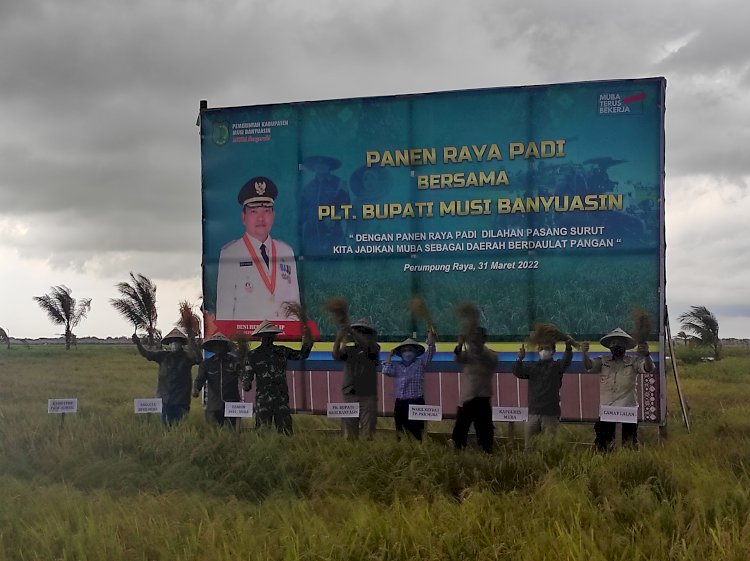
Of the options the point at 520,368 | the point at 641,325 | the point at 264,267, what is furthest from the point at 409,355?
the point at 641,325

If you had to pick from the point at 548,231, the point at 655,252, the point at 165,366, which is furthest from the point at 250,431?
the point at 655,252

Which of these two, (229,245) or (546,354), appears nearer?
(546,354)

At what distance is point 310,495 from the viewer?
21.7 ft

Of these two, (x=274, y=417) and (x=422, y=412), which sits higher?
(x=422, y=412)

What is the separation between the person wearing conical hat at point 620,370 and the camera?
7.91 m

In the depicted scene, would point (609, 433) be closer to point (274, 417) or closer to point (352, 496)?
point (352, 496)

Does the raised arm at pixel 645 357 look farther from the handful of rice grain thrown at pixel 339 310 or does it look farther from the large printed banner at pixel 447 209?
the handful of rice grain thrown at pixel 339 310

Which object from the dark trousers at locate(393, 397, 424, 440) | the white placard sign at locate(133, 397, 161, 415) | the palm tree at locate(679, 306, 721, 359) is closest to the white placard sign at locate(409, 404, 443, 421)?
the dark trousers at locate(393, 397, 424, 440)

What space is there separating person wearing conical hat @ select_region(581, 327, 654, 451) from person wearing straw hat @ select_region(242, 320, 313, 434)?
3.43m

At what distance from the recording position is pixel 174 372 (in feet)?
31.0

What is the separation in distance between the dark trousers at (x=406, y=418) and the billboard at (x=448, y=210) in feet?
1.98

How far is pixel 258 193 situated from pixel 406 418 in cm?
340

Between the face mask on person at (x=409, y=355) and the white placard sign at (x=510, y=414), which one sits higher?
the face mask on person at (x=409, y=355)

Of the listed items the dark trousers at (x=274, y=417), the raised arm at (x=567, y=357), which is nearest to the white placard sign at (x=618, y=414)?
the raised arm at (x=567, y=357)
